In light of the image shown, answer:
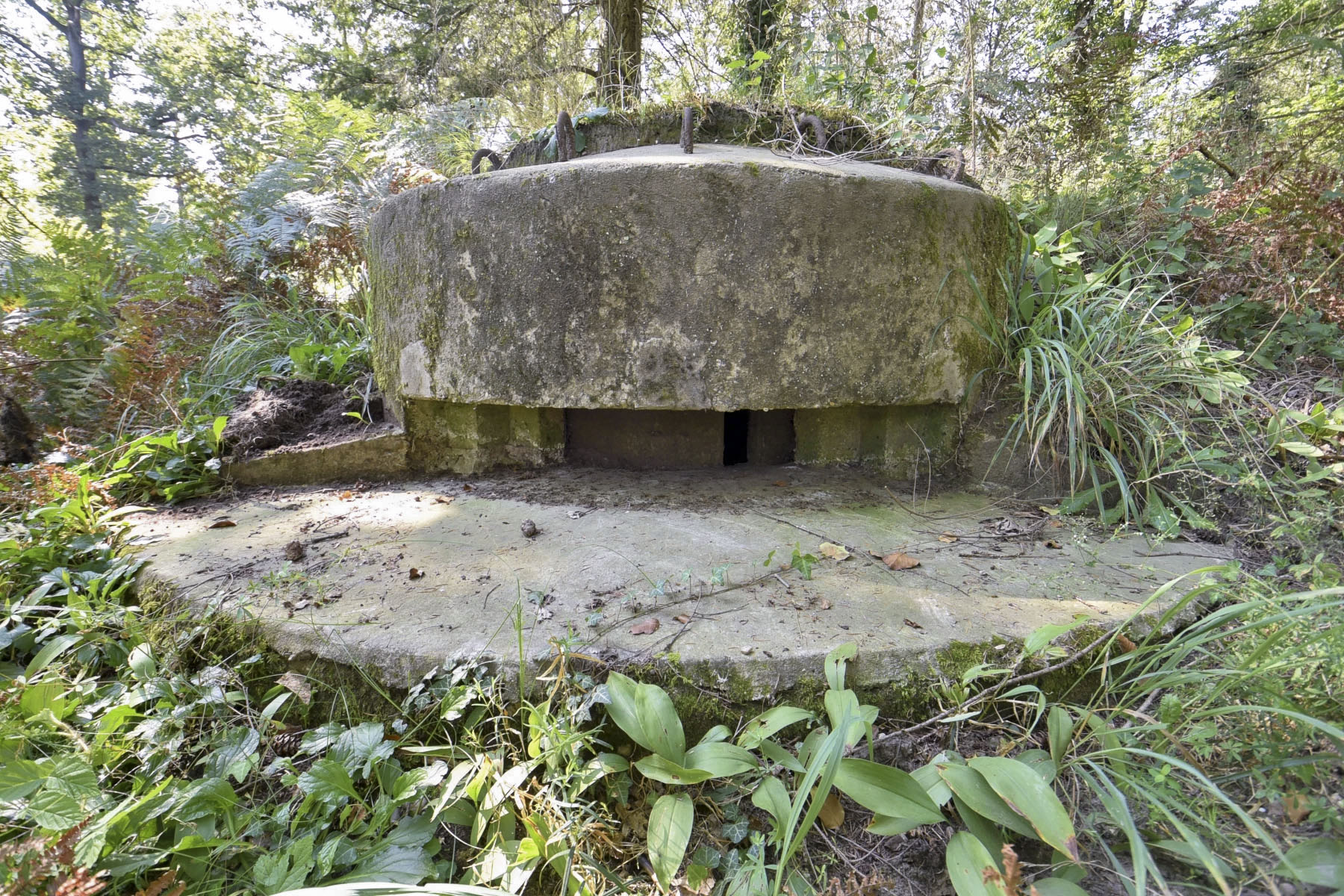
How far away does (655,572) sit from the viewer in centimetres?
159

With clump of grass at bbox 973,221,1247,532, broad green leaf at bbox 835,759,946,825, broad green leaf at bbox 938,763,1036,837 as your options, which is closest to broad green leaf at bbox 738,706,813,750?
broad green leaf at bbox 835,759,946,825

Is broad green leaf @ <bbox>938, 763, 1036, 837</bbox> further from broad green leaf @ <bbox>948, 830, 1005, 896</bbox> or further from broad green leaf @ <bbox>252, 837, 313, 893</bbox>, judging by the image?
broad green leaf @ <bbox>252, 837, 313, 893</bbox>

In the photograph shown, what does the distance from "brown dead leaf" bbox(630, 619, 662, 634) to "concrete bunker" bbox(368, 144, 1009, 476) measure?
0.82 metres

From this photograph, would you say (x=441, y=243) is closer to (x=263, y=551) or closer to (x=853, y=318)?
(x=263, y=551)

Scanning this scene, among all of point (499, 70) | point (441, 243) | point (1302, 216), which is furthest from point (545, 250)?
point (499, 70)

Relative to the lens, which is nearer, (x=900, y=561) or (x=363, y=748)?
(x=363, y=748)

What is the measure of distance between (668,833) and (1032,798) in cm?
57

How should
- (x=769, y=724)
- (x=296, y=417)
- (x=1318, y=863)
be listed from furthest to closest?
1. (x=296, y=417)
2. (x=769, y=724)
3. (x=1318, y=863)

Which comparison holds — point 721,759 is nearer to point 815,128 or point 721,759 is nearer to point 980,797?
point 980,797

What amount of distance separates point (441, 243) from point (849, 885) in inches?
85.1

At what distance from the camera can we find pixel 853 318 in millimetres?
1983

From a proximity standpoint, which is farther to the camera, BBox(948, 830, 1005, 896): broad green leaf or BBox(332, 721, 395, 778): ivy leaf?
BBox(332, 721, 395, 778): ivy leaf

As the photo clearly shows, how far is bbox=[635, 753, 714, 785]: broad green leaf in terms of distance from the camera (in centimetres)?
104


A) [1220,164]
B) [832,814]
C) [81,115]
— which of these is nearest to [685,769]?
[832,814]
